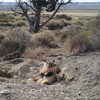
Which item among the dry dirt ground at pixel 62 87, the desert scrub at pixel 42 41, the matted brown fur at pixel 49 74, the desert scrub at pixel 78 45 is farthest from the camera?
the desert scrub at pixel 42 41

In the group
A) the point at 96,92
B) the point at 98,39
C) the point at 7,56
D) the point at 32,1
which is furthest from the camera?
the point at 32,1

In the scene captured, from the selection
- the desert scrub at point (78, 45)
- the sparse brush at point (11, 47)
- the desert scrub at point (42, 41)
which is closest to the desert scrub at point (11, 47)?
the sparse brush at point (11, 47)

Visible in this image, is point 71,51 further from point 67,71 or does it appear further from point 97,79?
point 97,79

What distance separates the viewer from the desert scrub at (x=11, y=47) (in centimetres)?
717

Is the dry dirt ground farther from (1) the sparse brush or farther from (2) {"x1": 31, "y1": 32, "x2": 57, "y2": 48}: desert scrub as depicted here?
(2) {"x1": 31, "y1": 32, "x2": 57, "y2": 48}: desert scrub

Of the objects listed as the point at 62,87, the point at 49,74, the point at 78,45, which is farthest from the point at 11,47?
the point at 62,87

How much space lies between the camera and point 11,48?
7.29m

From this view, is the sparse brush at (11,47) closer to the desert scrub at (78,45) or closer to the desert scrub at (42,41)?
the desert scrub at (42,41)

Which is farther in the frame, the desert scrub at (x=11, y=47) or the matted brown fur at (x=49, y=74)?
the desert scrub at (x=11, y=47)

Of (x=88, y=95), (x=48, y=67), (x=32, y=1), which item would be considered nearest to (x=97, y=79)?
(x=88, y=95)

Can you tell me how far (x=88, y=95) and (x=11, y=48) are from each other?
4890mm

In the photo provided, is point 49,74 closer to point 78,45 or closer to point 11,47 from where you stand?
point 11,47

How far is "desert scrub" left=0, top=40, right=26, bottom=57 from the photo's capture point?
7172mm

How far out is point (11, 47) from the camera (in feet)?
24.0
